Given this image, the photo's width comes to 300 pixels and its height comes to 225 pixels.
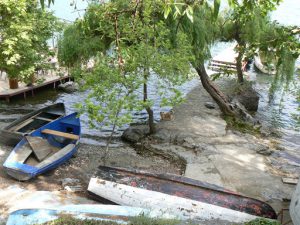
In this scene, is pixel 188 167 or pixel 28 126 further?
pixel 28 126

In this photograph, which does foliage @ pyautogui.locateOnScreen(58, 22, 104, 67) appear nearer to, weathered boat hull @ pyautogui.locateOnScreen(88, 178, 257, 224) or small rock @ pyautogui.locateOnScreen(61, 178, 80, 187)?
small rock @ pyautogui.locateOnScreen(61, 178, 80, 187)

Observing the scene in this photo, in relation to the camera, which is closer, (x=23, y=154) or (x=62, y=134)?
(x=23, y=154)


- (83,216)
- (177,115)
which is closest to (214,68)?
(177,115)

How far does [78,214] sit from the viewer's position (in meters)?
6.43

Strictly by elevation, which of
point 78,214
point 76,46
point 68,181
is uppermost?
point 76,46

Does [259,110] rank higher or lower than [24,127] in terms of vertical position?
lower

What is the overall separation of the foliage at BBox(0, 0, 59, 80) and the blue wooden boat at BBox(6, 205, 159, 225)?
7254 mm

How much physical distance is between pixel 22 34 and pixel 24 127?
335 cm

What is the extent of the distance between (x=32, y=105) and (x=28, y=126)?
536cm

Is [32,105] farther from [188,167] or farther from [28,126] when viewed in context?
[188,167]

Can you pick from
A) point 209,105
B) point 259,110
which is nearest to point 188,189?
point 209,105

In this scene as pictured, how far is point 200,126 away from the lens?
1523 cm

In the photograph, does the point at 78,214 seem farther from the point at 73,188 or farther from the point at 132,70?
the point at 132,70

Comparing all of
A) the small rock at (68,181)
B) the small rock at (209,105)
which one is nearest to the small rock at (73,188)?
the small rock at (68,181)
